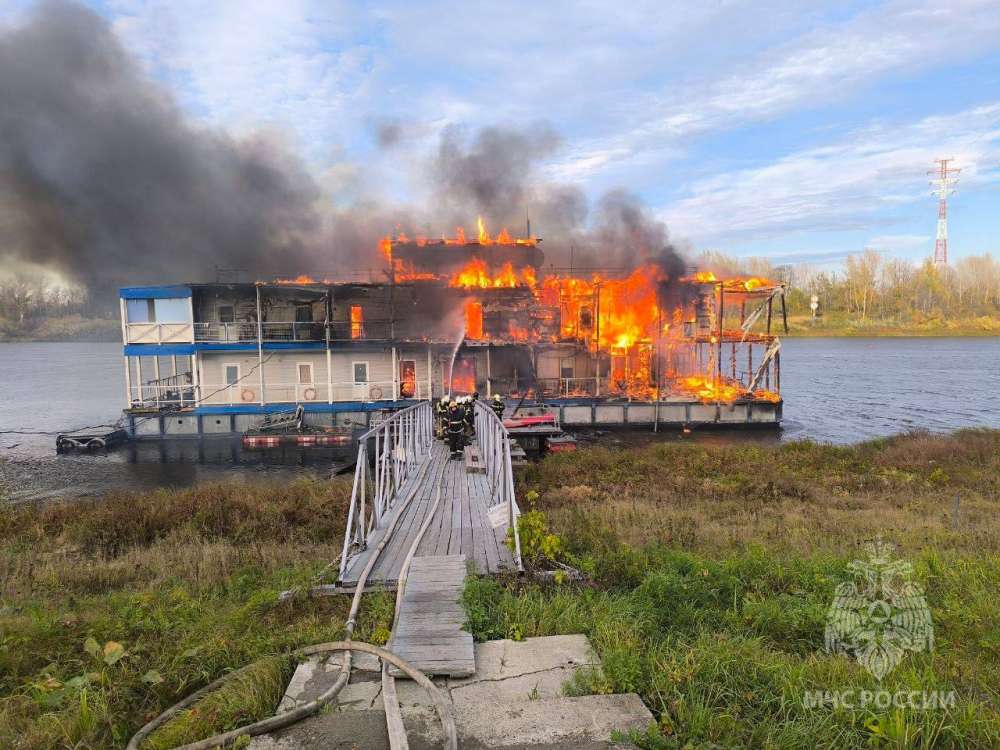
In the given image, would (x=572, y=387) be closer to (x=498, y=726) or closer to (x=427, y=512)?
(x=427, y=512)

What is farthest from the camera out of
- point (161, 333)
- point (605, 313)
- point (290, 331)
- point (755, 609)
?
point (605, 313)

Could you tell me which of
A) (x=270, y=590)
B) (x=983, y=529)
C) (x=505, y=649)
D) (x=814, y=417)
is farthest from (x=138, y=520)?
(x=814, y=417)

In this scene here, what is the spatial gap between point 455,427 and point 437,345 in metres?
18.8

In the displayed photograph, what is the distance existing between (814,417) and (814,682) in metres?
41.4

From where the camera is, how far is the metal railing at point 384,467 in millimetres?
8625

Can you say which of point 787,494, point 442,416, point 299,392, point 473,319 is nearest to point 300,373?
point 299,392

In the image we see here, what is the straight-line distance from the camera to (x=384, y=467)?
421 inches

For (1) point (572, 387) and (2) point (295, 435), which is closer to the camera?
(2) point (295, 435)

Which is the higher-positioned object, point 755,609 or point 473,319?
point 473,319

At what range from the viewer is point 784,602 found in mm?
7285

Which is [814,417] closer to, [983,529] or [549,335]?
[549,335]

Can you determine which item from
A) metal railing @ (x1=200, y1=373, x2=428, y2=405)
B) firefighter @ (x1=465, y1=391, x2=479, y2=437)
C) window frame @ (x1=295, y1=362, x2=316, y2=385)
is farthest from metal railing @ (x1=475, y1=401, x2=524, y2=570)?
window frame @ (x1=295, y1=362, x2=316, y2=385)

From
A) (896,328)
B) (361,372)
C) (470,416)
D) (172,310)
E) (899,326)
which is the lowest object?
(470,416)

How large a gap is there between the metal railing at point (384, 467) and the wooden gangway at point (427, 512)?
19 mm
